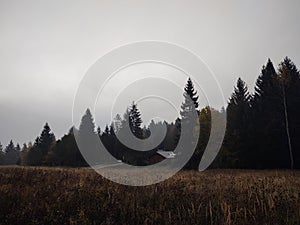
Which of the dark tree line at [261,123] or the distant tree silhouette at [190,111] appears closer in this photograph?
the dark tree line at [261,123]

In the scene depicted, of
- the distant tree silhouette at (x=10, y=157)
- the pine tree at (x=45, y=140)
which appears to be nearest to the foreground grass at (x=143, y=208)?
the pine tree at (x=45, y=140)

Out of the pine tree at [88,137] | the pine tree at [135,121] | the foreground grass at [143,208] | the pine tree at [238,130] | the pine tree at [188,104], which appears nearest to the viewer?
the foreground grass at [143,208]

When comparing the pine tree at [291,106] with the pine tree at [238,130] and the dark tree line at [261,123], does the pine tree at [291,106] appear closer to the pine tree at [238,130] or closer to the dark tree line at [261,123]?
the dark tree line at [261,123]

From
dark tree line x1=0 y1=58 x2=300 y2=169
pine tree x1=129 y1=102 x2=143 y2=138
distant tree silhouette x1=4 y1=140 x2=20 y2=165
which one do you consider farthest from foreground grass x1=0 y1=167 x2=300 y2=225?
distant tree silhouette x1=4 y1=140 x2=20 y2=165

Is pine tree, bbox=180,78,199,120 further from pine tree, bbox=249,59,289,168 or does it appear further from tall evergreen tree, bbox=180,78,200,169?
pine tree, bbox=249,59,289,168

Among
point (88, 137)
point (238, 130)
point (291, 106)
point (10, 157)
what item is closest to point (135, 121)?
point (88, 137)

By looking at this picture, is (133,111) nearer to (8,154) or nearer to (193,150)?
(193,150)

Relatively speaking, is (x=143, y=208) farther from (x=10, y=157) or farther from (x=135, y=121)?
(x=10, y=157)

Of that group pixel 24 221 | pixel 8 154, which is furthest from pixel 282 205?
pixel 8 154

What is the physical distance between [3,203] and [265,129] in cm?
2711

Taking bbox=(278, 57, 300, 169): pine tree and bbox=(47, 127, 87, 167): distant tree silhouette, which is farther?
bbox=(47, 127, 87, 167): distant tree silhouette

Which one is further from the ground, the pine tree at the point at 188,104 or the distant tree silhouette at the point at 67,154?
the pine tree at the point at 188,104

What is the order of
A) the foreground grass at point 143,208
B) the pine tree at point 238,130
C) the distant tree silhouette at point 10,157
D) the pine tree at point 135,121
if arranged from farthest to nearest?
the distant tree silhouette at point 10,157, the pine tree at point 135,121, the pine tree at point 238,130, the foreground grass at point 143,208

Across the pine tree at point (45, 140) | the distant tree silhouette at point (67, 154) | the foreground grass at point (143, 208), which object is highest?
the pine tree at point (45, 140)
